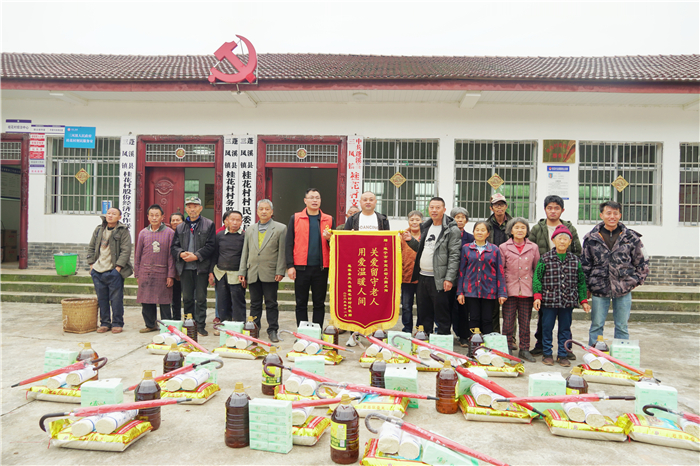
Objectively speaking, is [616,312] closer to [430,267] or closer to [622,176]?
[430,267]

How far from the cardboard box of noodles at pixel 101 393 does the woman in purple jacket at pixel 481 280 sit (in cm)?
323

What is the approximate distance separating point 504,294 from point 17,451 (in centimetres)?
410

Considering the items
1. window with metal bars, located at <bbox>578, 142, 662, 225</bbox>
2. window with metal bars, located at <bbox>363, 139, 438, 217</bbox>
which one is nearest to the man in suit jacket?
window with metal bars, located at <bbox>363, 139, 438, 217</bbox>

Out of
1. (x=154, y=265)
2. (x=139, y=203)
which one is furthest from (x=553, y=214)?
(x=139, y=203)

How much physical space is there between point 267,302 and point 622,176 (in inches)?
286

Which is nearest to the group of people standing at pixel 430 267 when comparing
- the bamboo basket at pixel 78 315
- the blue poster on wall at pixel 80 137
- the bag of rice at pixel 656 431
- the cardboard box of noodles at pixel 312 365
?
the bamboo basket at pixel 78 315

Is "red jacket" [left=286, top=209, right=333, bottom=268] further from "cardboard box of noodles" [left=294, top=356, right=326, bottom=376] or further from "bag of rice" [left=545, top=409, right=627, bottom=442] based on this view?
"bag of rice" [left=545, top=409, right=627, bottom=442]

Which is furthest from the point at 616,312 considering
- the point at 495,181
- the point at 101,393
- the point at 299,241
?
the point at 101,393

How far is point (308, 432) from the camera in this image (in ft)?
8.70

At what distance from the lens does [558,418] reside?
9.50 feet

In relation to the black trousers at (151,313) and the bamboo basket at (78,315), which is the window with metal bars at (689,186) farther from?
the bamboo basket at (78,315)

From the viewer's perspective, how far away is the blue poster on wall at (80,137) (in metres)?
8.92

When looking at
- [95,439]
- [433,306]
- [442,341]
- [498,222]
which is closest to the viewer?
[95,439]

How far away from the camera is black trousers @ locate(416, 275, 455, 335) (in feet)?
16.0
